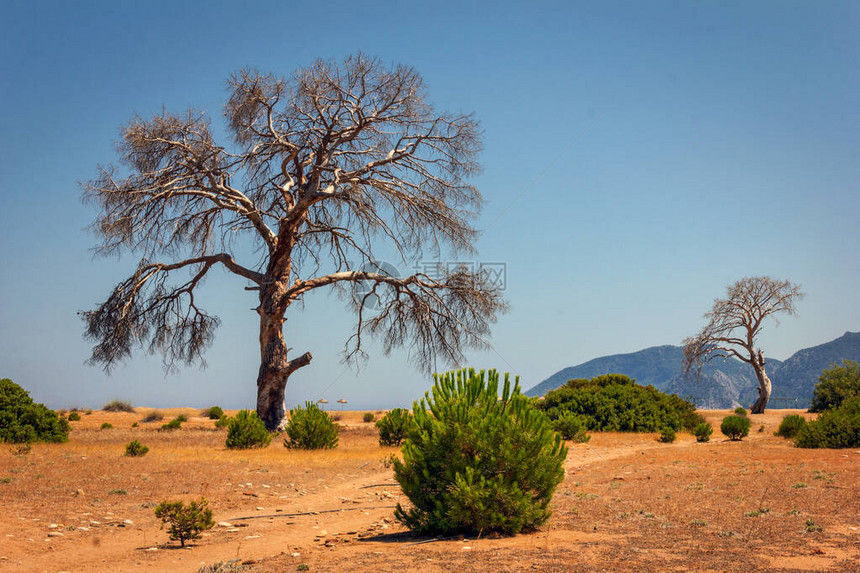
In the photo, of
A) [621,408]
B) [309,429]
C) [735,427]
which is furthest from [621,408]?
[309,429]

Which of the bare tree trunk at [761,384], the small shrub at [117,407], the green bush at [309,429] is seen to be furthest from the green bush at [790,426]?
the small shrub at [117,407]

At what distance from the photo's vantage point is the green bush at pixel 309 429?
17.5 meters

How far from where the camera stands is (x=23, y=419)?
17.8 meters

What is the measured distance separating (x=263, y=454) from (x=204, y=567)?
33.7 feet

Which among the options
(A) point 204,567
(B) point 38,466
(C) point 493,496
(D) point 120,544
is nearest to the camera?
(A) point 204,567

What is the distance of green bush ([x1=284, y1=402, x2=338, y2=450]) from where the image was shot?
57.5 ft

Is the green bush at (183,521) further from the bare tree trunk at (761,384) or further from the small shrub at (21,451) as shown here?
the bare tree trunk at (761,384)

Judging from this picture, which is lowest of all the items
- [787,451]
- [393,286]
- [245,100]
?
[787,451]

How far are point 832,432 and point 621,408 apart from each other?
8339 mm

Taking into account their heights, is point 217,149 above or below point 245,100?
below

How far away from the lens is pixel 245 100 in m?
22.7

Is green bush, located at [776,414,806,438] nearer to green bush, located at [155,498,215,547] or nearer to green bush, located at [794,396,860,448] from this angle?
green bush, located at [794,396,860,448]

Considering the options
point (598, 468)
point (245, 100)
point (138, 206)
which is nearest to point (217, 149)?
point (245, 100)

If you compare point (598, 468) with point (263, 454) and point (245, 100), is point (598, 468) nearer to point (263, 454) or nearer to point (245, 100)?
point (263, 454)
